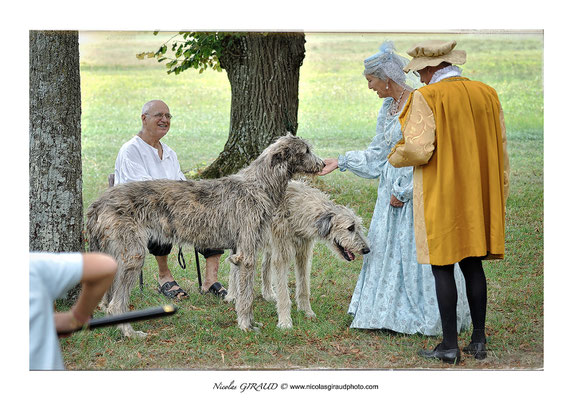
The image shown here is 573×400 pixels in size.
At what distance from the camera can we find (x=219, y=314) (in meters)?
5.52

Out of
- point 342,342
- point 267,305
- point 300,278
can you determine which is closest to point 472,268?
point 342,342

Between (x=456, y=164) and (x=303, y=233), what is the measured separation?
4.71ft

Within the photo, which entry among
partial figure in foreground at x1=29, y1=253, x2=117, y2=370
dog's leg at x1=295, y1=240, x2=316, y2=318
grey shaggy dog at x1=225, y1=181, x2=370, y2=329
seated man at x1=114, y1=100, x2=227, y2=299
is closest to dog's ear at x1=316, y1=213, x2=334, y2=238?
grey shaggy dog at x1=225, y1=181, x2=370, y2=329

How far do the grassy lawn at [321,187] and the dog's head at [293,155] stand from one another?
2.60ft

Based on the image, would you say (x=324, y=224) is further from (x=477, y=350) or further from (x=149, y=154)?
(x=149, y=154)

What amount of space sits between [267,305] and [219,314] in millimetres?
455

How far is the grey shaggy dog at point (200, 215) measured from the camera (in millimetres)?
4984

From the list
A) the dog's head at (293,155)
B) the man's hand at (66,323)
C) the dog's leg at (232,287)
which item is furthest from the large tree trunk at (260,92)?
the man's hand at (66,323)

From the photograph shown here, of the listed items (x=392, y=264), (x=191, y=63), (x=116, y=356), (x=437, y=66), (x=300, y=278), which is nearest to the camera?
(x=437, y=66)

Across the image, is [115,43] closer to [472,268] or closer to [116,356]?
[116,356]

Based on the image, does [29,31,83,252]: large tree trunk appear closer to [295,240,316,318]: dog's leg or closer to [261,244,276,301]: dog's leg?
[261,244,276,301]: dog's leg

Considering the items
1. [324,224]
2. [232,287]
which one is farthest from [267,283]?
[324,224]

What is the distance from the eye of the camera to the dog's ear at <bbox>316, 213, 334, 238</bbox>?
17.0ft

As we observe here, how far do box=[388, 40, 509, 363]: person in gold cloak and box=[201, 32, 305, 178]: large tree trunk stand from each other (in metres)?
1.70
